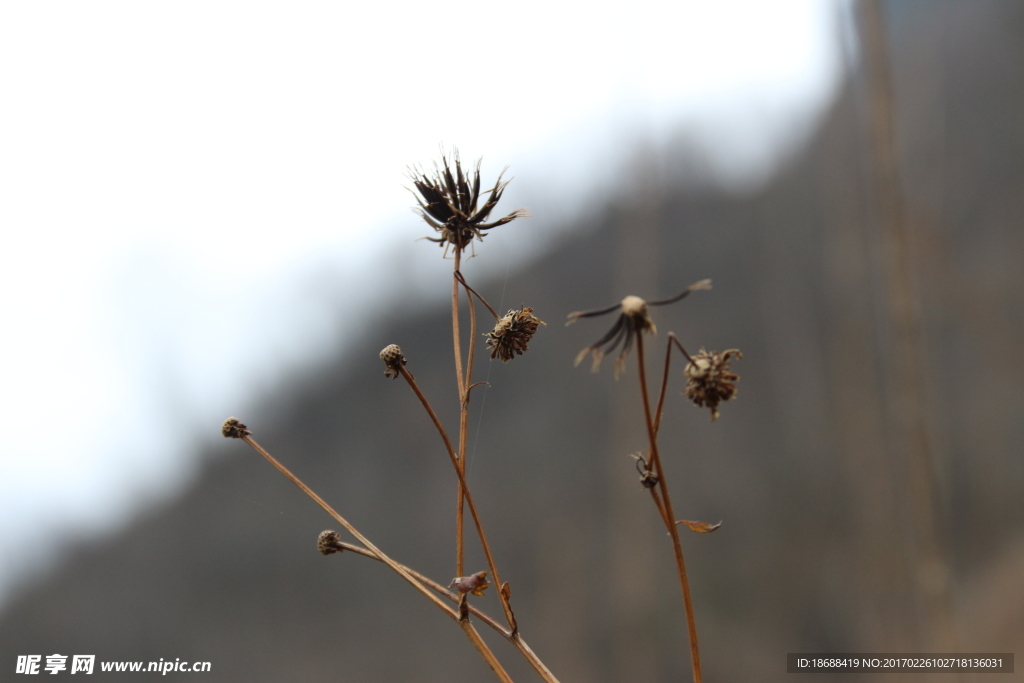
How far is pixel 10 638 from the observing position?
2.01 meters

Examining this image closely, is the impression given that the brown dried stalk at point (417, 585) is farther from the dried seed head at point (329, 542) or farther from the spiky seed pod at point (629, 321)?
the spiky seed pod at point (629, 321)

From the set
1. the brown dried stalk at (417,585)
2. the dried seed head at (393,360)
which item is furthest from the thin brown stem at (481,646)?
the dried seed head at (393,360)

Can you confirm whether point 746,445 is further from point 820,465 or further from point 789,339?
point 789,339

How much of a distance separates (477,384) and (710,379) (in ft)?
0.40

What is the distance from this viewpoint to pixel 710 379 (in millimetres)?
294

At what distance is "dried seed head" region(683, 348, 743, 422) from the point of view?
29cm

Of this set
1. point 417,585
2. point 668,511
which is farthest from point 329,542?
point 668,511

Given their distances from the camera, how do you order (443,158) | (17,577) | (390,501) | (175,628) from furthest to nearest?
(390,501), (175,628), (17,577), (443,158)

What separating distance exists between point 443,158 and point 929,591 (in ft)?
4.15

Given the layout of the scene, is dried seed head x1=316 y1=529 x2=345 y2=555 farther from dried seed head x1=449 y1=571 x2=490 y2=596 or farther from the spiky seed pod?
the spiky seed pod

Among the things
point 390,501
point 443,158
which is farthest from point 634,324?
point 390,501

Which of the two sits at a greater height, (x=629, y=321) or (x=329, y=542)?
(x=629, y=321)

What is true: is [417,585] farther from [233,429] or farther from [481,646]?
[233,429]

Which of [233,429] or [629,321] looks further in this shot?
[233,429]
